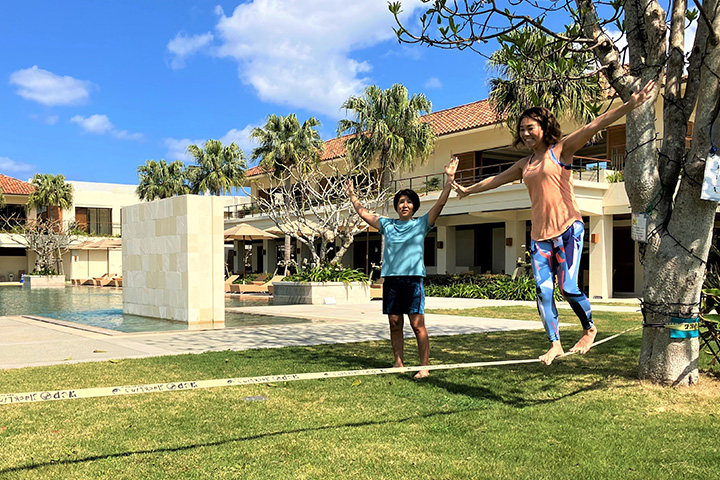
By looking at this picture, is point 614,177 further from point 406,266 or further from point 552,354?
point 552,354

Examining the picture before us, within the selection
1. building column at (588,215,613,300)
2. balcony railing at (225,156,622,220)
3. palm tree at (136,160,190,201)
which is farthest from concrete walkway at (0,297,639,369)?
palm tree at (136,160,190,201)

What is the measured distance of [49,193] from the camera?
4900 centimetres

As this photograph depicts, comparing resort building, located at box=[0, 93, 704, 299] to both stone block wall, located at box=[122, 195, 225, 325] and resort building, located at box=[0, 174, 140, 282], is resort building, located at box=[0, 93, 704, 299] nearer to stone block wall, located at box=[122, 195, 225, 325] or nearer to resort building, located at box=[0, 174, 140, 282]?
resort building, located at box=[0, 174, 140, 282]

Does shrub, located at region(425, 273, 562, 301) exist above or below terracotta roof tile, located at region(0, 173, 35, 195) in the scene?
below

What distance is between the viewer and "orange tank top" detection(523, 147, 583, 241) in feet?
15.9

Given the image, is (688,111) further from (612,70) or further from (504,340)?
(504,340)

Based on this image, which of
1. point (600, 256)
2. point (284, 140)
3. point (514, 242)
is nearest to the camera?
point (600, 256)

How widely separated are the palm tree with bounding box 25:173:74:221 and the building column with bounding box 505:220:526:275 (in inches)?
1442

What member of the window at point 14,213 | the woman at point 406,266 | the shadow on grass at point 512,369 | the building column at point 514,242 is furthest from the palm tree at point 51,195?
the woman at point 406,266

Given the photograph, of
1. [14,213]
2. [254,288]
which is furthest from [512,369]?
[14,213]

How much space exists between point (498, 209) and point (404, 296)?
18.5 meters

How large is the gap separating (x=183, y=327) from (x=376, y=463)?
8862 millimetres

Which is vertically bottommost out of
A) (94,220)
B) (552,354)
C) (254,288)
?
(254,288)

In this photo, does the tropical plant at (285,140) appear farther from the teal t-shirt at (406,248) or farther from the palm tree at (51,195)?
the teal t-shirt at (406,248)
